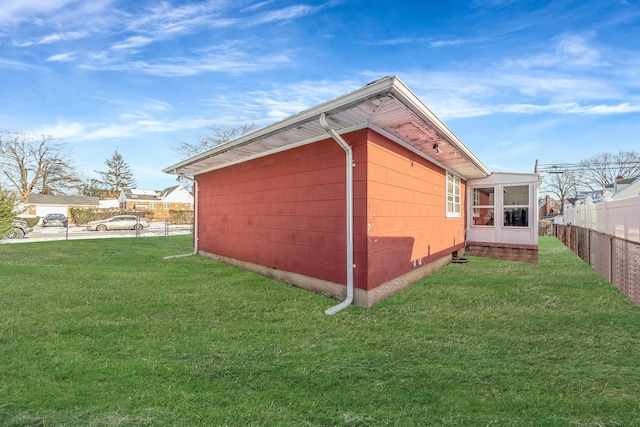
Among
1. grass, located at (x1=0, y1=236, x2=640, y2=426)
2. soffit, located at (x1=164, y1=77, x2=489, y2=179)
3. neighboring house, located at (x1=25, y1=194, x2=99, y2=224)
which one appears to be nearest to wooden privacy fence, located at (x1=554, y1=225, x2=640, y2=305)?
grass, located at (x1=0, y1=236, x2=640, y2=426)

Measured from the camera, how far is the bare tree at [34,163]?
29.3m

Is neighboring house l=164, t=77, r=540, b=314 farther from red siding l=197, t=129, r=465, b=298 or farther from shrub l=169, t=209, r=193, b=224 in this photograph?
shrub l=169, t=209, r=193, b=224

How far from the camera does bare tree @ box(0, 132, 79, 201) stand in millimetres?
29312

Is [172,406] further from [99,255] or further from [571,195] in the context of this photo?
[571,195]

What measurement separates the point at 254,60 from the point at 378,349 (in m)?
8.23

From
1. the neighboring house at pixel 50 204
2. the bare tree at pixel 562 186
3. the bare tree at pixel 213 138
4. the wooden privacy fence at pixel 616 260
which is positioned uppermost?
the bare tree at pixel 213 138

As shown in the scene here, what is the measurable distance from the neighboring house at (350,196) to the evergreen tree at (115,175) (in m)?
46.2

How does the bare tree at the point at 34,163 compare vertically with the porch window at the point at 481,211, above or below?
above

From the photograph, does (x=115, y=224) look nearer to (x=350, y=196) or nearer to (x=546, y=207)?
(x=350, y=196)

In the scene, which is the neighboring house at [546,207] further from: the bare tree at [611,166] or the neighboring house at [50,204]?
the neighboring house at [50,204]

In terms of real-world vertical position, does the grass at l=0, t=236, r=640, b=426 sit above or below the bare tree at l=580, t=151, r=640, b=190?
below

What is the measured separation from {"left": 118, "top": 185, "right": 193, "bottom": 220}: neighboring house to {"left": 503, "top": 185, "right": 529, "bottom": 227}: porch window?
37870 millimetres

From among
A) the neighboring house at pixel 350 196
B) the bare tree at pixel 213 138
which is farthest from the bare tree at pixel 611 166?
the bare tree at pixel 213 138

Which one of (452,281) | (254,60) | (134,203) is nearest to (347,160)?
(452,281)
